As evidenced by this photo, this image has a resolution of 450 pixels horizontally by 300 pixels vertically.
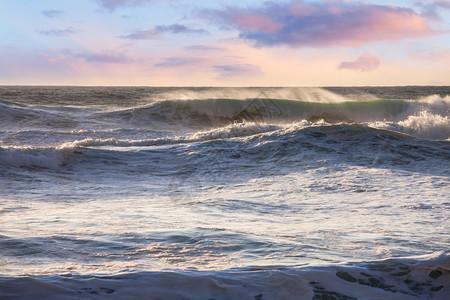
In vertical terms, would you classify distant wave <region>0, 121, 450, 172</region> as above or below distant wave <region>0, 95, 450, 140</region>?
below

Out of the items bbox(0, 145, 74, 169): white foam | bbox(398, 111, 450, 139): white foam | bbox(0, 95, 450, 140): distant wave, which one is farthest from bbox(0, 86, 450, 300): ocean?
bbox(0, 95, 450, 140): distant wave

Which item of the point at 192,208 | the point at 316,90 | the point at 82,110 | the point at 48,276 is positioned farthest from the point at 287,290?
the point at 316,90

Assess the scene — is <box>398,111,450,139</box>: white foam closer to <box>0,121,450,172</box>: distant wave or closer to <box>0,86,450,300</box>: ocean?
<box>0,86,450,300</box>: ocean

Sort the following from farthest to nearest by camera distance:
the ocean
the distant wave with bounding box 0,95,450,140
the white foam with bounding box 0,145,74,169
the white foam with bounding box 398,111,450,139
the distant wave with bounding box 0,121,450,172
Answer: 1. the distant wave with bounding box 0,95,450,140
2. the white foam with bounding box 398,111,450,139
3. the distant wave with bounding box 0,121,450,172
4. the white foam with bounding box 0,145,74,169
5. the ocean

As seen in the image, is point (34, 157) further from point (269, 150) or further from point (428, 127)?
point (428, 127)

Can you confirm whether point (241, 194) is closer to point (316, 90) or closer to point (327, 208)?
point (327, 208)

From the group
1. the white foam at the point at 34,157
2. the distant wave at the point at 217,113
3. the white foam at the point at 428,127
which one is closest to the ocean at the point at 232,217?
the white foam at the point at 34,157

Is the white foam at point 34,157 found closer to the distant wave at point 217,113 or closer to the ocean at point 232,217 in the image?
the ocean at point 232,217

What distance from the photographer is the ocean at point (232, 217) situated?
2.25m

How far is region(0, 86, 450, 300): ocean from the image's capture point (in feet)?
7.38

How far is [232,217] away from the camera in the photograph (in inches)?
179

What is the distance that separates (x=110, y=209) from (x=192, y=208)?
0.84m

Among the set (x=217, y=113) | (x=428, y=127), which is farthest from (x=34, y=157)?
(x=217, y=113)

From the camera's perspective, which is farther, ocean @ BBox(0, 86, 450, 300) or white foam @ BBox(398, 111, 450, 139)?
white foam @ BBox(398, 111, 450, 139)
